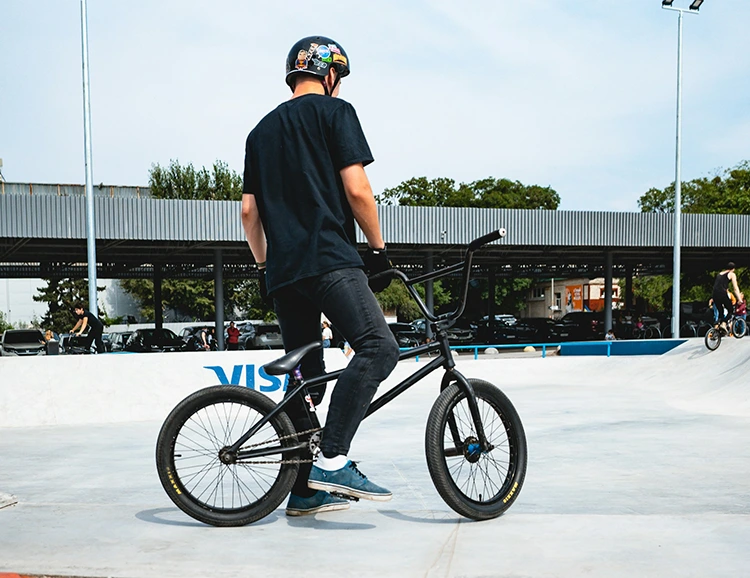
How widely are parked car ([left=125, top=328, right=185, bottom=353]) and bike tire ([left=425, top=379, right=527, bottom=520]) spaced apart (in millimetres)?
27552

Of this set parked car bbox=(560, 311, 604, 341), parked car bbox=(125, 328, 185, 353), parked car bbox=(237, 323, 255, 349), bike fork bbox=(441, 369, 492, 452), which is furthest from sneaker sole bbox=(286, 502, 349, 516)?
parked car bbox=(560, 311, 604, 341)

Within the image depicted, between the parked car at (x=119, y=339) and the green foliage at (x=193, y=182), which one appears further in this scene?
the green foliage at (x=193, y=182)

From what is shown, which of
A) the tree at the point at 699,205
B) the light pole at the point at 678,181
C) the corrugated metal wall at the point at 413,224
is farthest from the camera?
the tree at the point at 699,205

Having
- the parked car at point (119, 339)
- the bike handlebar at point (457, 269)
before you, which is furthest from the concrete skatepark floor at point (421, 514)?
the parked car at point (119, 339)

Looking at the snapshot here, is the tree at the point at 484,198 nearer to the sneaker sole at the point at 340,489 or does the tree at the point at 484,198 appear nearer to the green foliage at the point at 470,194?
the green foliage at the point at 470,194

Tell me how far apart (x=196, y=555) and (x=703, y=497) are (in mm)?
3118

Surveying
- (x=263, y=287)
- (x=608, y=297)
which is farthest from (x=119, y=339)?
(x=263, y=287)

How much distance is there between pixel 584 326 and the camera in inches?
1517

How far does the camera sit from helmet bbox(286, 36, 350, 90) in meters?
3.36

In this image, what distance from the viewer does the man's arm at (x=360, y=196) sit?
3.17 metres

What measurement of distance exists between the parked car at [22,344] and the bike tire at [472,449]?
25.5 meters

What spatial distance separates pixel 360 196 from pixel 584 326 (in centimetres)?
3697

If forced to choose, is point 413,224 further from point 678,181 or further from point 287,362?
point 287,362

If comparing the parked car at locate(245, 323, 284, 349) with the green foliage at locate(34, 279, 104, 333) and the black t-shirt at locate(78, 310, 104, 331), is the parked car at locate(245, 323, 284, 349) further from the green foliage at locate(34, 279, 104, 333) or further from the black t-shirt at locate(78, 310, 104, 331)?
Result: the green foliage at locate(34, 279, 104, 333)
